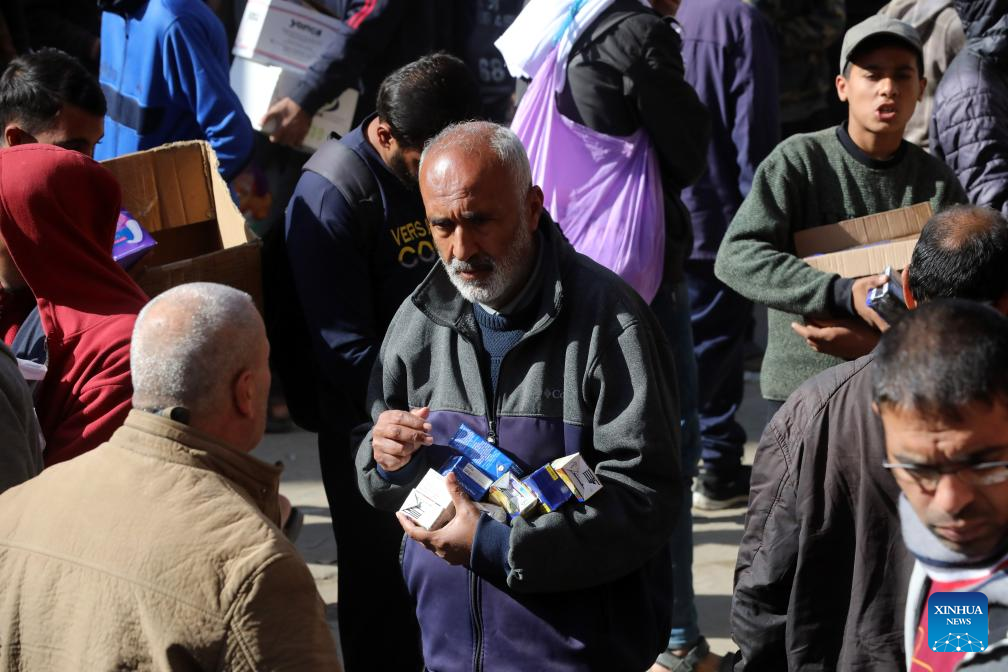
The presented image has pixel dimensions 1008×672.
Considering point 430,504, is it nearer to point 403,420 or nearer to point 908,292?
point 403,420

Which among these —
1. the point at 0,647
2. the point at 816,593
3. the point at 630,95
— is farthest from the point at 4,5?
the point at 816,593

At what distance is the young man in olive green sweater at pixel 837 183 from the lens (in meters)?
3.63

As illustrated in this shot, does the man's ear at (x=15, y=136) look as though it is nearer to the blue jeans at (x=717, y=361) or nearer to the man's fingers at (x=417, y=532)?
the man's fingers at (x=417, y=532)

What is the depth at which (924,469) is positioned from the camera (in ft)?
6.48

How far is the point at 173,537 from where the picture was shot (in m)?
2.07

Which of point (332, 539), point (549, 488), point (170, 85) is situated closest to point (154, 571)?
point (549, 488)

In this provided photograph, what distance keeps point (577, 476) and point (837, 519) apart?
0.59 m

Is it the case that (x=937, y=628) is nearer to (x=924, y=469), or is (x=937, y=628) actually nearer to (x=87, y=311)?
(x=924, y=469)

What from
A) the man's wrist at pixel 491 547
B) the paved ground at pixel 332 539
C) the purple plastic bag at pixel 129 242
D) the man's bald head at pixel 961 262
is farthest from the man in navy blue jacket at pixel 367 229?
the paved ground at pixel 332 539

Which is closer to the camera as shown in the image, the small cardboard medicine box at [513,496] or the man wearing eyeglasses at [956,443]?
the man wearing eyeglasses at [956,443]

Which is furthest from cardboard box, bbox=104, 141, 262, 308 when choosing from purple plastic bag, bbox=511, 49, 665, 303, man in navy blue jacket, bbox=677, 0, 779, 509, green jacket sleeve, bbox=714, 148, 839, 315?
man in navy blue jacket, bbox=677, 0, 779, 509

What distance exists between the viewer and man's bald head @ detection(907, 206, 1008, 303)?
252cm

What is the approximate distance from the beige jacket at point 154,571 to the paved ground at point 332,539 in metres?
2.83

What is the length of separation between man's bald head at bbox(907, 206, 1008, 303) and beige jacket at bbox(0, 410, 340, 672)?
1.36 m
